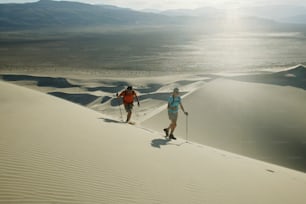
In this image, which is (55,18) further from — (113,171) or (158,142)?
(113,171)

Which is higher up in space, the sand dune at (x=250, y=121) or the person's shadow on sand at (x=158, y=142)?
the person's shadow on sand at (x=158, y=142)

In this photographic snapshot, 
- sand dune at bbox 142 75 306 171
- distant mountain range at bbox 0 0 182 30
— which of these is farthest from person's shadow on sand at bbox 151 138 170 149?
distant mountain range at bbox 0 0 182 30

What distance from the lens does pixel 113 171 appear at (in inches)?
230

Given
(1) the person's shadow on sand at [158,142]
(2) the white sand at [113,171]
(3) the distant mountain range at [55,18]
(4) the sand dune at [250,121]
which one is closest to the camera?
(2) the white sand at [113,171]

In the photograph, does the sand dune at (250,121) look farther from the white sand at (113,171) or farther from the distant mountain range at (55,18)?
the distant mountain range at (55,18)

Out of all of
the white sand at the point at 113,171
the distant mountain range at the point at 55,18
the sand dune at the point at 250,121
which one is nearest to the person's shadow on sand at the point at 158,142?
the white sand at the point at 113,171

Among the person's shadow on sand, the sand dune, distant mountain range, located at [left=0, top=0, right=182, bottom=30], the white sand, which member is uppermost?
distant mountain range, located at [left=0, top=0, right=182, bottom=30]

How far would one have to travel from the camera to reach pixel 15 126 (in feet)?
25.7

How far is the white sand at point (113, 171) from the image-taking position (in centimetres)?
495

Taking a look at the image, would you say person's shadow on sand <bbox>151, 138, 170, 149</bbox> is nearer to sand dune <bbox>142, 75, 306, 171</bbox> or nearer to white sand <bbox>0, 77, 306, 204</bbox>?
white sand <bbox>0, 77, 306, 204</bbox>

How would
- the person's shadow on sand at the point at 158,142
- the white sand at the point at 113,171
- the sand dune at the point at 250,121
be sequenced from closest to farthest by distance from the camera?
the white sand at the point at 113,171 < the person's shadow on sand at the point at 158,142 < the sand dune at the point at 250,121

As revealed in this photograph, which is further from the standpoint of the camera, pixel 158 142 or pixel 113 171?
pixel 158 142

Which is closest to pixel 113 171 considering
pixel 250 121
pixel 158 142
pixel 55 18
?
pixel 158 142

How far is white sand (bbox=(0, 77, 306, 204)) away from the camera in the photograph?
4.95 m
